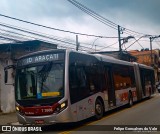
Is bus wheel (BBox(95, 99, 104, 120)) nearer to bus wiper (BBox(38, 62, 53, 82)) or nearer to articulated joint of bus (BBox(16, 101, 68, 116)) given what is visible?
articulated joint of bus (BBox(16, 101, 68, 116))

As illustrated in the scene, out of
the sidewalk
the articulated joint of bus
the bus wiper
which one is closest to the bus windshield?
the bus wiper

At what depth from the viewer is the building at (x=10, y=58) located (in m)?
21.7

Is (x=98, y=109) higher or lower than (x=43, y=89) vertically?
lower

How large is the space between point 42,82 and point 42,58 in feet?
3.59

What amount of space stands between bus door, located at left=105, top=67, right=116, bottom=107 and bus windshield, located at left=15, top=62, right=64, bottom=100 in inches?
196

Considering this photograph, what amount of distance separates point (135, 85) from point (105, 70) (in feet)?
23.3

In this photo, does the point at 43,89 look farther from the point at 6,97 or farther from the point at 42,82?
the point at 6,97

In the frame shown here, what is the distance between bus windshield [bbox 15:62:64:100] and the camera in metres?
12.2

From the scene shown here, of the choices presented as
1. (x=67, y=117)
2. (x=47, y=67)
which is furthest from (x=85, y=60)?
(x=67, y=117)

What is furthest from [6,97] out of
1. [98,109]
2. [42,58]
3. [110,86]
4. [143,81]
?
[143,81]

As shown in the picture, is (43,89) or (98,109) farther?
(98,109)

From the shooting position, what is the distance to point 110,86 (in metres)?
17.2

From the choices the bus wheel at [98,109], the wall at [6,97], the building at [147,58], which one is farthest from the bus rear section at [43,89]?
the building at [147,58]

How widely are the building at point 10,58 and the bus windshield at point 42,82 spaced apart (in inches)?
346
